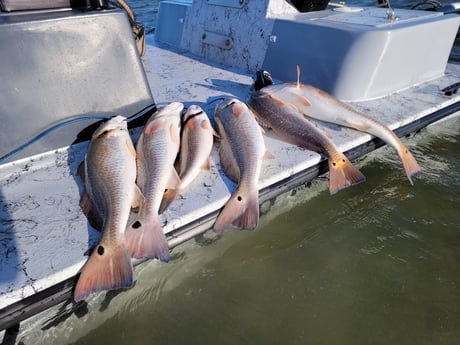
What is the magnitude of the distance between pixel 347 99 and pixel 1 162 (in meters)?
2.99

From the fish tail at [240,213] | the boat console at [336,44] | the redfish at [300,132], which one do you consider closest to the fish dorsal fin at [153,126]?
the fish tail at [240,213]

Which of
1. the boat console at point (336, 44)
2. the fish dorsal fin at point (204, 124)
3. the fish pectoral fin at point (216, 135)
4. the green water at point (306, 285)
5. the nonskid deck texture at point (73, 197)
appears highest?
the boat console at point (336, 44)

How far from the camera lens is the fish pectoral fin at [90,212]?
2070 millimetres

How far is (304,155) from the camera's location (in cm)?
278

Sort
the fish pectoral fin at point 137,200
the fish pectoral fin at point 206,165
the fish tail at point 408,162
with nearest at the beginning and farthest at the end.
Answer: the fish pectoral fin at point 137,200, the fish pectoral fin at point 206,165, the fish tail at point 408,162

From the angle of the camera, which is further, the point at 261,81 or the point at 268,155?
the point at 261,81

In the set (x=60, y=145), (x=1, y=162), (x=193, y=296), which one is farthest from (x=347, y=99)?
(x=1, y=162)

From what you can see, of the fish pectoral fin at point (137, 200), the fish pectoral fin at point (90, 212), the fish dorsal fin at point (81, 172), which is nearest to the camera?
the fish pectoral fin at point (90, 212)

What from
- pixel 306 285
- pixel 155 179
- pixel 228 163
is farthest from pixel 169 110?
pixel 306 285

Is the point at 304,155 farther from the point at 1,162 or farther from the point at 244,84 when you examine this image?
the point at 1,162

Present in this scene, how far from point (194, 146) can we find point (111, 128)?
57 centimetres

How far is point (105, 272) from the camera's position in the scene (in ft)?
6.00

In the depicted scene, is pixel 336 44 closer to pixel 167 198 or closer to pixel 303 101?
pixel 303 101

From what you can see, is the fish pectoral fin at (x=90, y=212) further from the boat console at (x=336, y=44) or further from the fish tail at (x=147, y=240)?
the boat console at (x=336, y=44)
